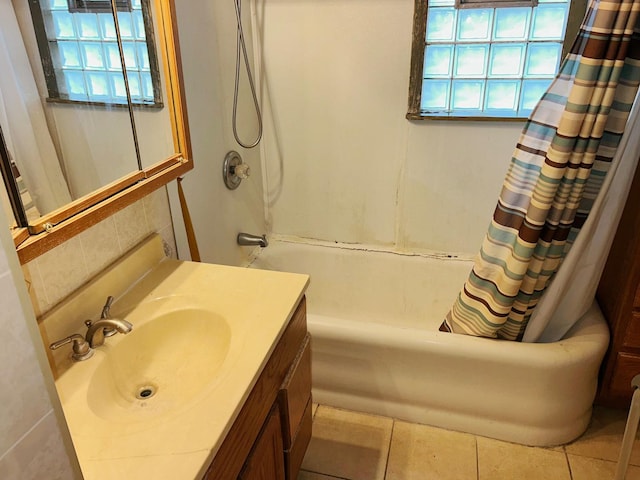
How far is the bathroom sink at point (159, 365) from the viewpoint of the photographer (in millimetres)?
1048

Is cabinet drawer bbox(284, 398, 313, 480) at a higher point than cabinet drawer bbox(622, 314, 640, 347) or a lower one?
lower

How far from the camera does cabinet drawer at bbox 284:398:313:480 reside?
1.35 m

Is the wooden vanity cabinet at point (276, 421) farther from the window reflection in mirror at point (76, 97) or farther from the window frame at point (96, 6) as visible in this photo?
the window frame at point (96, 6)

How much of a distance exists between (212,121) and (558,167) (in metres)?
1.28

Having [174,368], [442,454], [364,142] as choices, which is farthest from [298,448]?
[364,142]

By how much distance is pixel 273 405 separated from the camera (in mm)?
1205

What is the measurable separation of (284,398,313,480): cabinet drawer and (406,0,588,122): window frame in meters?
1.41

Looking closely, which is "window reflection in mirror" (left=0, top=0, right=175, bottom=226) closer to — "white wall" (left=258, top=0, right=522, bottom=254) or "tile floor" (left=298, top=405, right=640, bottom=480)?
"white wall" (left=258, top=0, right=522, bottom=254)

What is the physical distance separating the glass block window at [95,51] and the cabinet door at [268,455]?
2.85 ft

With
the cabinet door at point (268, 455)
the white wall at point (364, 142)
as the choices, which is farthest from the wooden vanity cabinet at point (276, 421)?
the white wall at point (364, 142)

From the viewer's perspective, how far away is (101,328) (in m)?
1.11

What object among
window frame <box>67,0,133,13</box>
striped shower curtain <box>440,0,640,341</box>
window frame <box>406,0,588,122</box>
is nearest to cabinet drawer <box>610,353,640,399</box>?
striped shower curtain <box>440,0,640,341</box>

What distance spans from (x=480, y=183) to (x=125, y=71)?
Answer: 165 cm

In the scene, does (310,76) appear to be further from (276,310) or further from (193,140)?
(276,310)
